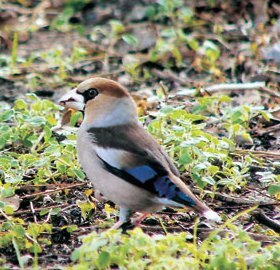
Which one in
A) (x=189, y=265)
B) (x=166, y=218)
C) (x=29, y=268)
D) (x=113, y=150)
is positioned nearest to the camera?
(x=189, y=265)

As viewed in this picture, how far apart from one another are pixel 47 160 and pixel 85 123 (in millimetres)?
503

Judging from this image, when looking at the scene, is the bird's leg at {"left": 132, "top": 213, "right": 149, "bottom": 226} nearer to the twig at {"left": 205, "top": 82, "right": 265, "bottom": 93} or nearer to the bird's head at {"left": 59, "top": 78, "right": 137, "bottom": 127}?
the bird's head at {"left": 59, "top": 78, "right": 137, "bottom": 127}

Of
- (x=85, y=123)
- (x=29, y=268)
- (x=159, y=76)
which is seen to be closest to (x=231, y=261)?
(x=29, y=268)

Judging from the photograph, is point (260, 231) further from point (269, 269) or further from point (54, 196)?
point (54, 196)

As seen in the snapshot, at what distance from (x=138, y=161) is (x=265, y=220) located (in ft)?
2.88

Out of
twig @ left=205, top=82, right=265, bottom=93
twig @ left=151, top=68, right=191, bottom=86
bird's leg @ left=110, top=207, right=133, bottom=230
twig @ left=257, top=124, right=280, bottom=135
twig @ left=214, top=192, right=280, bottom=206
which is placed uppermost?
bird's leg @ left=110, top=207, right=133, bottom=230

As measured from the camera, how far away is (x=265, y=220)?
208 inches

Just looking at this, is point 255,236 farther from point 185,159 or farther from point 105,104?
point 105,104

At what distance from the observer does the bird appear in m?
4.84

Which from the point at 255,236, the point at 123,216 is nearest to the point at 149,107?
the point at 123,216

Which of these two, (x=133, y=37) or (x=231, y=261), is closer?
(x=231, y=261)

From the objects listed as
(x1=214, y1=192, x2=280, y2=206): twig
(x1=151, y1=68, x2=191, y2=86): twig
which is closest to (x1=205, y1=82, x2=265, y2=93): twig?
(x1=151, y1=68, x2=191, y2=86): twig

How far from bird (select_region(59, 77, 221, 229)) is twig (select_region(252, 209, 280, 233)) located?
0.45 meters

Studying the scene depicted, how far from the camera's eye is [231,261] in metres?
4.33
